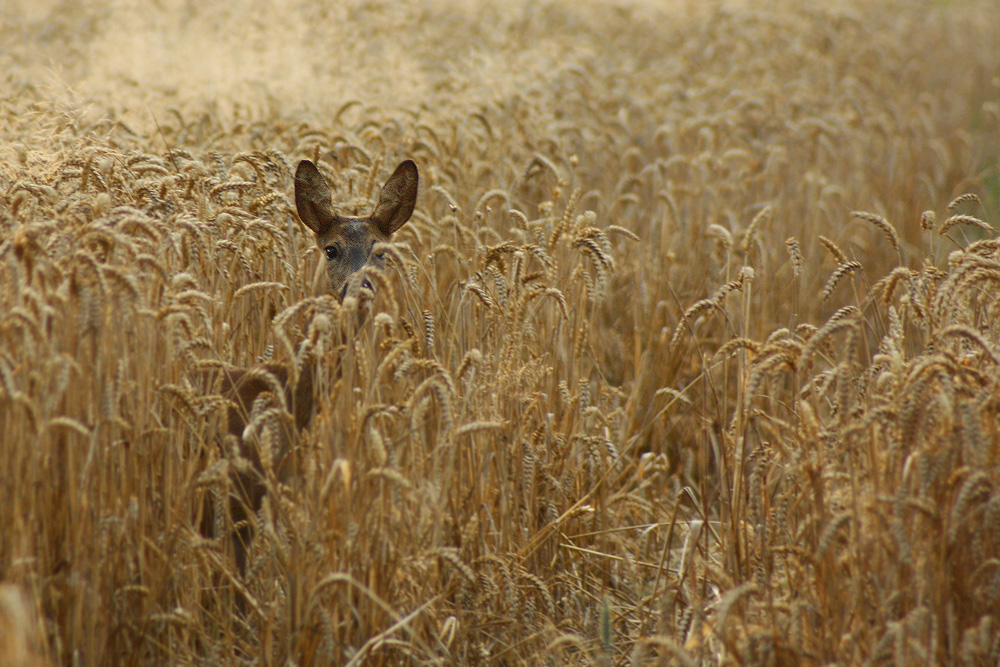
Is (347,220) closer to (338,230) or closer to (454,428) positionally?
(338,230)

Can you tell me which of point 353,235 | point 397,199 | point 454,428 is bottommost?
point 454,428

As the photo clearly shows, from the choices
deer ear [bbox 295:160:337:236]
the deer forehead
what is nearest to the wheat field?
deer ear [bbox 295:160:337:236]

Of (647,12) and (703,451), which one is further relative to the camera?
(647,12)

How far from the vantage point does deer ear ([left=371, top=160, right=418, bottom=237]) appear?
5.24m

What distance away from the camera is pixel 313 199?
512 centimetres

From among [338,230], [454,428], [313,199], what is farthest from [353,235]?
[454,428]

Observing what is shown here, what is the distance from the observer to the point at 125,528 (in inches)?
125

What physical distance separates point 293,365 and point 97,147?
1.95 meters

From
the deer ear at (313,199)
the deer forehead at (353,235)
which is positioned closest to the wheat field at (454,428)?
the deer ear at (313,199)

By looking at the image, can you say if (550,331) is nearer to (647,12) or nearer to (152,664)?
(152,664)

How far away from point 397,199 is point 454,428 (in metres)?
2.07

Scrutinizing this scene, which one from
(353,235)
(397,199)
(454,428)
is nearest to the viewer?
(454,428)

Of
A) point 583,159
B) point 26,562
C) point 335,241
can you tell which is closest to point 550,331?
point 335,241

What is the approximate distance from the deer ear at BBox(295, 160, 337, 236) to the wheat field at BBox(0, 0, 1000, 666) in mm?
156
